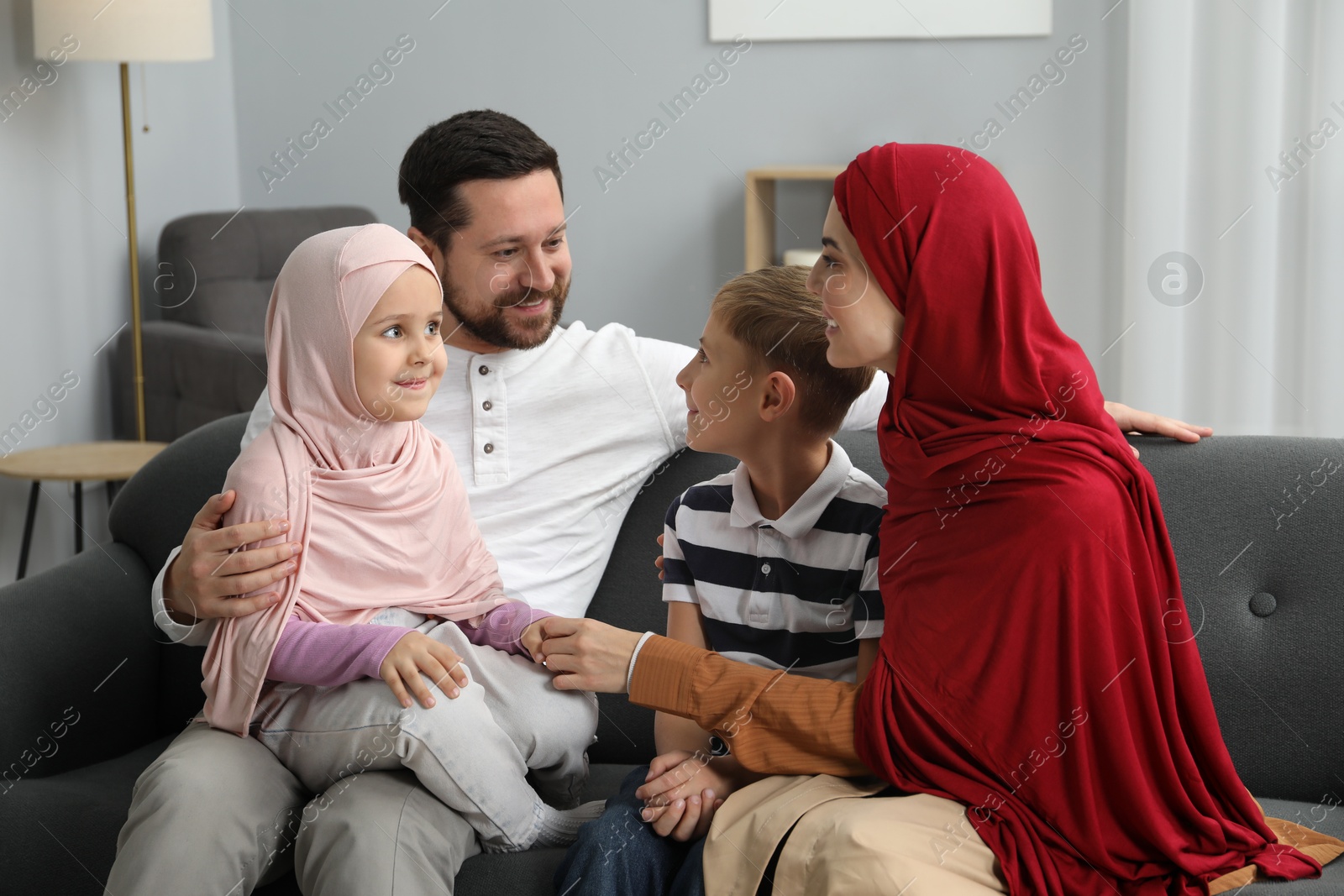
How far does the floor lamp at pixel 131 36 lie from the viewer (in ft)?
10.0

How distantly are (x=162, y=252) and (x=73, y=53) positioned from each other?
0.64m

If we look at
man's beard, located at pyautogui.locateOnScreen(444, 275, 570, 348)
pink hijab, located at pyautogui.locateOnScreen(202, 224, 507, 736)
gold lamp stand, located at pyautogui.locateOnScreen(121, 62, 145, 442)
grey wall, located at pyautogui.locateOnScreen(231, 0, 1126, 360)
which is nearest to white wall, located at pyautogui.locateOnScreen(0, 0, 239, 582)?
gold lamp stand, located at pyautogui.locateOnScreen(121, 62, 145, 442)

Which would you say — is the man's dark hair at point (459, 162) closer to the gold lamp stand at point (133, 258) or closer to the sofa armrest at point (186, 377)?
the sofa armrest at point (186, 377)

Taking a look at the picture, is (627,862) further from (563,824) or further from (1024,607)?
(1024,607)

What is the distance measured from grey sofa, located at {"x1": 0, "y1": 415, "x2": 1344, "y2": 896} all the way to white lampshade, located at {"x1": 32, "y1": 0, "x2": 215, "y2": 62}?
1.90 meters

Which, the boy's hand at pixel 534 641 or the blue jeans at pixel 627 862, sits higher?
the boy's hand at pixel 534 641

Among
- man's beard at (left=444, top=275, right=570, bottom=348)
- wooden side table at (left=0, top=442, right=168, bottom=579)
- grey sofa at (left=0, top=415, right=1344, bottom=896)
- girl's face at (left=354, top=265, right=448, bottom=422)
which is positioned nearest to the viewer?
girl's face at (left=354, top=265, right=448, bottom=422)

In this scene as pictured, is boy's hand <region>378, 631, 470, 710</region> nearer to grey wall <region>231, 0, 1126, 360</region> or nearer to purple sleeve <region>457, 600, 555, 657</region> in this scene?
purple sleeve <region>457, 600, 555, 657</region>

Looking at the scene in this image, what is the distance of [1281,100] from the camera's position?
3.27 metres

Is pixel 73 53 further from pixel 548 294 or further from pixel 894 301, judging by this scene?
pixel 894 301

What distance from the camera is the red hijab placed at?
116 cm

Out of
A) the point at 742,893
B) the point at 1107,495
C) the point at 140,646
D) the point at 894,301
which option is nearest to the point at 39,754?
the point at 140,646

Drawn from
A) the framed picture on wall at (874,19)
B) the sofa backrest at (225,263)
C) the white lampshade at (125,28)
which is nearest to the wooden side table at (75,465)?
the sofa backrest at (225,263)

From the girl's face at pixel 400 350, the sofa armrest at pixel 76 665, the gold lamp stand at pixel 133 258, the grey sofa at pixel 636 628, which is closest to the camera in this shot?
the girl's face at pixel 400 350
